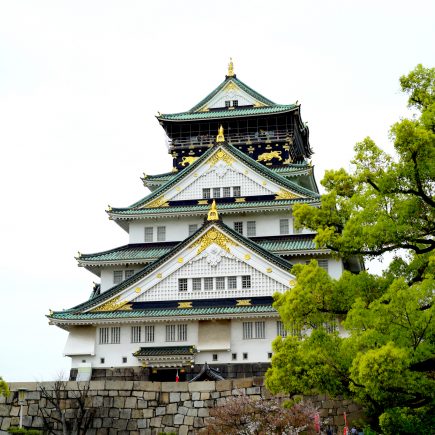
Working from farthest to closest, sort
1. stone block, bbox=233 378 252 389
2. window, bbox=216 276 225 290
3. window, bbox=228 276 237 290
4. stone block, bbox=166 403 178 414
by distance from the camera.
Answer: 1. window, bbox=216 276 225 290
2. window, bbox=228 276 237 290
3. stone block, bbox=166 403 178 414
4. stone block, bbox=233 378 252 389

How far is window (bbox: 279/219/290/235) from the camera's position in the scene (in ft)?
149

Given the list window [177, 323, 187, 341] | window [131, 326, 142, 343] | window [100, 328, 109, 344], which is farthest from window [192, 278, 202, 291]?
window [100, 328, 109, 344]

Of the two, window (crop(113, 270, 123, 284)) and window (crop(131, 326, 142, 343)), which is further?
window (crop(113, 270, 123, 284))

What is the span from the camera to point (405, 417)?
20.2 meters

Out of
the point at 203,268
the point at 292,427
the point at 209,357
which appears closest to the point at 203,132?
the point at 203,268

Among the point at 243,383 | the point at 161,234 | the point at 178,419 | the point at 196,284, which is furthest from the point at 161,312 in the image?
the point at 243,383

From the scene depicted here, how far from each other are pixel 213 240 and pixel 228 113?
14917 millimetres

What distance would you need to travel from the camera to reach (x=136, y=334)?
40812 millimetres

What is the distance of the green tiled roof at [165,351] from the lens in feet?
128

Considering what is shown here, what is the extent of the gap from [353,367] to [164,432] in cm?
1284

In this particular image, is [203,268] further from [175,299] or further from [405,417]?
[405,417]

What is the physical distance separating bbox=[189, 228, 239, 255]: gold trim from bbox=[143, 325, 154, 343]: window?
4.65 m

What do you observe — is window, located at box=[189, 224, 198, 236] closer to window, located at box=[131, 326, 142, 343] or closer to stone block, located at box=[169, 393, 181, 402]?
window, located at box=[131, 326, 142, 343]

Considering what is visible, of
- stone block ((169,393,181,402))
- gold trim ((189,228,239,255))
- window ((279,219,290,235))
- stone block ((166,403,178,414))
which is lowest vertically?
stone block ((166,403,178,414))
